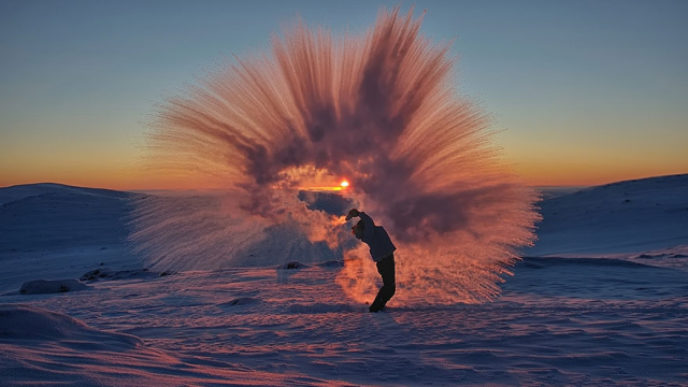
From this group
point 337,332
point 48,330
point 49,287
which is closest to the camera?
point 48,330

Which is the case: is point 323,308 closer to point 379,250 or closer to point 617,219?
point 379,250

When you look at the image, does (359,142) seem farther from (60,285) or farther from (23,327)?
(60,285)

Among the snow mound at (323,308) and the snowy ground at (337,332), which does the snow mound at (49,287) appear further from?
the snow mound at (323,308)

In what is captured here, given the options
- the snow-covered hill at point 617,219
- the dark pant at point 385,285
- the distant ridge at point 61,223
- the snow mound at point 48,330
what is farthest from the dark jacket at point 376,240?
the distant ridge at point 61,223

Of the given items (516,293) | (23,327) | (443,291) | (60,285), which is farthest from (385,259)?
(60,285)

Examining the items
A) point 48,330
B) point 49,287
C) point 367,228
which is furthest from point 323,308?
point 49,287

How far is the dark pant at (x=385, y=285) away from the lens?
880 centimetres

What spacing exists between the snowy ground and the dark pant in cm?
34

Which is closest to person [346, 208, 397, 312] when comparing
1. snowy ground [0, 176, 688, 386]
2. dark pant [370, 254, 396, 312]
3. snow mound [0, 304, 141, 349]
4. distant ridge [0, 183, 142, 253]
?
dark pant [370, 254, 396, 312]

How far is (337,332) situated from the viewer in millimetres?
7281

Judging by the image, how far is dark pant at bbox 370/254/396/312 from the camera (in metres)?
8.80

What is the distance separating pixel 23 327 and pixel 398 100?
736 centimetres

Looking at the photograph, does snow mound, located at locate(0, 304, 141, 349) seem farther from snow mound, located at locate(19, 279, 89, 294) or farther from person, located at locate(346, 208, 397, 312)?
snow mound, located at locate(19, 279, 89, 294)

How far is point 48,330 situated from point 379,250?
200 inches
